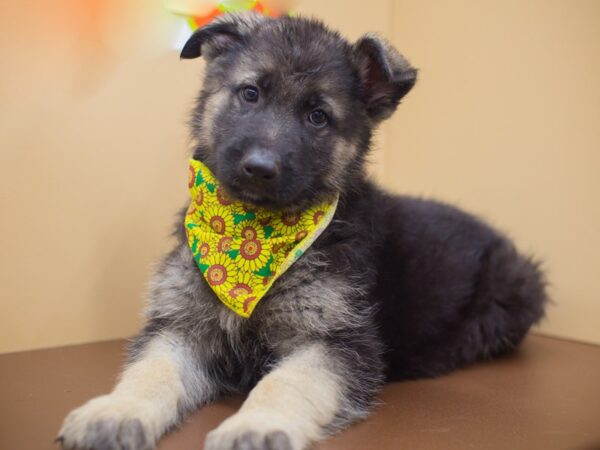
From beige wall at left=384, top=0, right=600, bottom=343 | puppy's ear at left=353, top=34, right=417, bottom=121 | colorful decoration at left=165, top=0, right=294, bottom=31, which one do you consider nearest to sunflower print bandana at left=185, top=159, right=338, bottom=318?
puppy's ear at left=353, top=34, right=417, bottom=121

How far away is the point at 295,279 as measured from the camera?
2.76 metres

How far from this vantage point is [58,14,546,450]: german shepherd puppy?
244 cm

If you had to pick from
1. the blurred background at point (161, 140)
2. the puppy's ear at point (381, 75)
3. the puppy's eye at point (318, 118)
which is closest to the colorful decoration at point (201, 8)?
the blurred background at point (161, 140)

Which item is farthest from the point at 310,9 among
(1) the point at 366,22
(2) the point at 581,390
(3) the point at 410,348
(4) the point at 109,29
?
(2) the point at 581,390

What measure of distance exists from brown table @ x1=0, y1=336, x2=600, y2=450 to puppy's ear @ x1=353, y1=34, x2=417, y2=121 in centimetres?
129

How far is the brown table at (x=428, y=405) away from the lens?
7.90ft

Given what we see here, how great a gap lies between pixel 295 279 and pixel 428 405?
30.8 inches

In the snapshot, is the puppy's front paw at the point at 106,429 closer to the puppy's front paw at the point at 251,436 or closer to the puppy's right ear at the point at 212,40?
the puppy's front paw at the point at 251,436

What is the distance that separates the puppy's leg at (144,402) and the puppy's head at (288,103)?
70 cm

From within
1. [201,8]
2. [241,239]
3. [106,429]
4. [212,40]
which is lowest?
[106,429]

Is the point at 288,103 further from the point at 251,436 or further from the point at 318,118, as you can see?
the point at 251,436

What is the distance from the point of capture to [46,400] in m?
2.72

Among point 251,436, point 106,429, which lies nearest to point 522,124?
point 251,436

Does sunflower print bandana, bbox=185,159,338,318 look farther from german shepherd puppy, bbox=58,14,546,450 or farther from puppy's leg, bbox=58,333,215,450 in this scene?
puppy's leg, bbox=58,333,215,450
